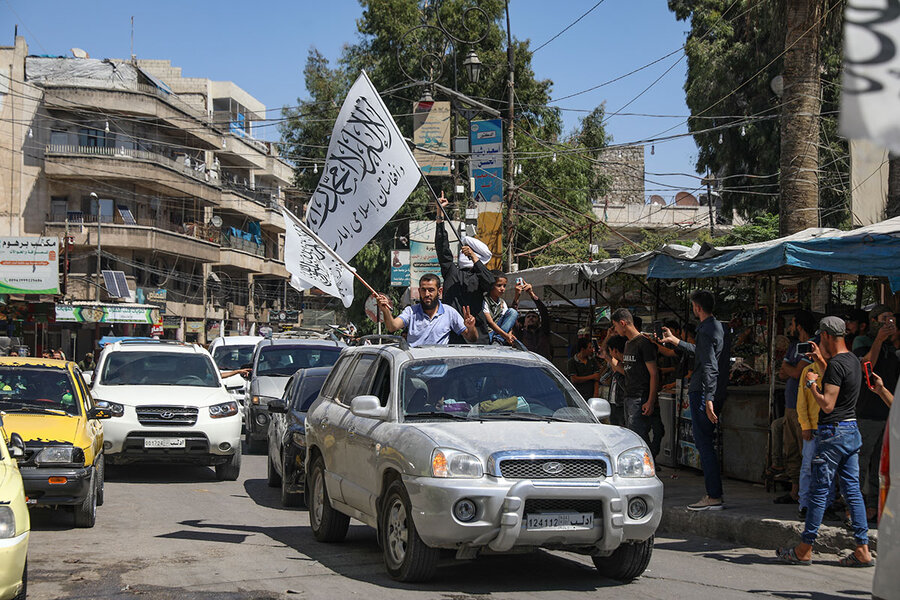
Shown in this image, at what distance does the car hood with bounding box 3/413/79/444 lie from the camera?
9.73 m

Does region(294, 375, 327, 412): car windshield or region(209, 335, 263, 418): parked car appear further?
region(209, 335, 263, 418): parked car

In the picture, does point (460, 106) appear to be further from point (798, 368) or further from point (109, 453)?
point (798, 368)

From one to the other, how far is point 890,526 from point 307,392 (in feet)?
28.8

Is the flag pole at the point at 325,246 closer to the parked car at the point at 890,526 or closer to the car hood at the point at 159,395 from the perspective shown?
the car hood at the point at 159,395

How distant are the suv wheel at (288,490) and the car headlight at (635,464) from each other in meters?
5.20

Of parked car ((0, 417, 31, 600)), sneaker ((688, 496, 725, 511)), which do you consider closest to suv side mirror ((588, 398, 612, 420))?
sneaker ((688, 496, 725, 511))

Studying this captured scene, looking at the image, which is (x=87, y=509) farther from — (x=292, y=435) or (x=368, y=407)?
(x=368, y=407)

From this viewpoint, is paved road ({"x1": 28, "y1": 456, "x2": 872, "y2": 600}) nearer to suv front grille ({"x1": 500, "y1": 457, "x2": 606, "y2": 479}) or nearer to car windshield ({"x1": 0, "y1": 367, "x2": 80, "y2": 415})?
suv front grille ({"x1": 500, "y1": 457, "x2": 606, "y2": 479})

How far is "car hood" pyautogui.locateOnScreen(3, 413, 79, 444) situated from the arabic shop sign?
37137 mm

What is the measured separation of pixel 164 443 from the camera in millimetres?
14008

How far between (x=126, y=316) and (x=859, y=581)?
49.9 meters

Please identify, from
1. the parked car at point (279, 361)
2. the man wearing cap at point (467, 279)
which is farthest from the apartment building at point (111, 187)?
the man wearing cap at point (467, 279)

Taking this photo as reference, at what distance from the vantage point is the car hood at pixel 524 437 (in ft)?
23.0

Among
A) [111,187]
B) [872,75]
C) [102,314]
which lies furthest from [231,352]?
[111,187]
